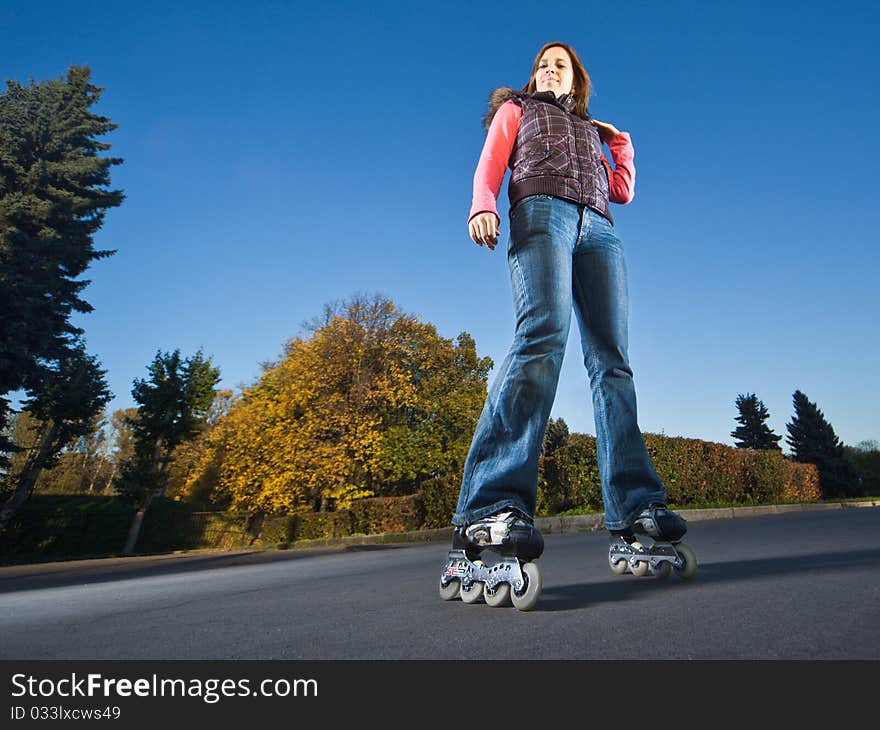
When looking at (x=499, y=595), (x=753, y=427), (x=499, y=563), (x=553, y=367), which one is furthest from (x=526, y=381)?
(x=753, y=427)

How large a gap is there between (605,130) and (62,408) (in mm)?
24284

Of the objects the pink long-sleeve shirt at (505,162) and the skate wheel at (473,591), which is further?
the pink long-sleeve shirt at (505,162)

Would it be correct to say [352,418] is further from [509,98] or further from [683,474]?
[509,98]

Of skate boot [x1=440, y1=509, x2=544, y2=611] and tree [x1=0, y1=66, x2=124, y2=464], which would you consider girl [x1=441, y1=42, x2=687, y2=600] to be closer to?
skate boot [x1=440, y1=509, x2=544, y2=611]

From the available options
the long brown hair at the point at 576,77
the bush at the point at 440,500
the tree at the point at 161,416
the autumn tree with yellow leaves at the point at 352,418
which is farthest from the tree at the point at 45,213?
the long brown hair at the point at 576,77

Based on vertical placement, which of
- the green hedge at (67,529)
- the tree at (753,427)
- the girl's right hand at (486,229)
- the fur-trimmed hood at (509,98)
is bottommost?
the green hedge at (67,529)

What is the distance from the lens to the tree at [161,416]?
22812mm

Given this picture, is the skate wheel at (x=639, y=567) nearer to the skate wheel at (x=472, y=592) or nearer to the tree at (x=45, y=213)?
the skate wheel at (x=472, y=592)

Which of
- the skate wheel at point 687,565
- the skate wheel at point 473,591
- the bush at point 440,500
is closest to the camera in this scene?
the skate wheel at point 473,591

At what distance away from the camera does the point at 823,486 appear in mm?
42156

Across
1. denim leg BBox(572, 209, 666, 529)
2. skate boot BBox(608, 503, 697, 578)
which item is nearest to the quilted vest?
denim leg BBox(572, 209, 666, 529)

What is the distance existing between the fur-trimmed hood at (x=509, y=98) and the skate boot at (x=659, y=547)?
84.1 inches
